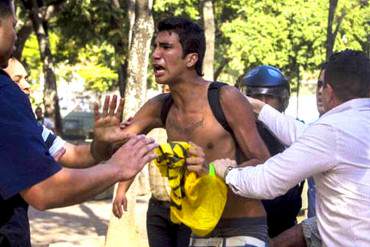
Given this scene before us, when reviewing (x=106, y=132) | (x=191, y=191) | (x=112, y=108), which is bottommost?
(x=191, y=191)

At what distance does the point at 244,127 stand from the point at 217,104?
0.22m

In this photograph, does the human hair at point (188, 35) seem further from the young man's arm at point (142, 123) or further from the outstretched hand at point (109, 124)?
the outstretched hand at point (109, 124)

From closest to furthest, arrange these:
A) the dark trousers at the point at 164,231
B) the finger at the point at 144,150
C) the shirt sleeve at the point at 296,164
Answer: the finger at the point at 144,150, the shirt sleeve at the point at 296,164, the dark trousers at the point at 164,231

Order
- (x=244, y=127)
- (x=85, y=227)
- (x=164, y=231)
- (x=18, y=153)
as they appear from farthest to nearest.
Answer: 1. (x=85, y=227)
2. (x=164, y=231)
3. (x=244, y=127)
4. (x=18, y=153)

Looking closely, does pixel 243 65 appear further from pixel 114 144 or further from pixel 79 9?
pixel 114 144

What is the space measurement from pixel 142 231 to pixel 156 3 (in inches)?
660

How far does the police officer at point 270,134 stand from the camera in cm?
469

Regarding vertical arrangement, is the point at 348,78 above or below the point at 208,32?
above

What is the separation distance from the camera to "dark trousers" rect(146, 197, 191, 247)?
5.60 m

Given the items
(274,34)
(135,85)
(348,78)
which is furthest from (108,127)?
(274,34)

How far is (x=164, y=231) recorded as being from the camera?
5672 millimetres

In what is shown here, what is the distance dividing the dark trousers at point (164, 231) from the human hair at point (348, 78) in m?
2.35

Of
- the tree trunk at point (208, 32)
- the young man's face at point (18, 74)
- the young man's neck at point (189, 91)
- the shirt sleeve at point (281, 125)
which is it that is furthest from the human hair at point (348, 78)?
the tree trunk at point (208, 32)

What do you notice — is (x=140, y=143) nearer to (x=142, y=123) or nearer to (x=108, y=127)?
(x=108, y=127)
